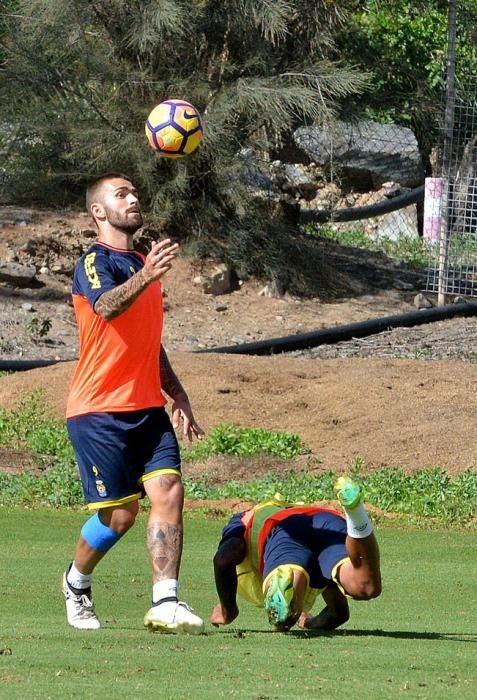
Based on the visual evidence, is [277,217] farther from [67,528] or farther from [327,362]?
[67,528]

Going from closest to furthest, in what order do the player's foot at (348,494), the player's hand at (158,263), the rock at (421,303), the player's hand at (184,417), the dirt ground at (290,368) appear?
the player's foot at (348,494) < the player's hand at (158,263) < the player's hand at (184,417) < the dirt ground at (290,368) < the rock at (421,303)

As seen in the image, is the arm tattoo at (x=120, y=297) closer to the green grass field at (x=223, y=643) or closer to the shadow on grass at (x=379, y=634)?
the green grass field at (x=223, y=643)

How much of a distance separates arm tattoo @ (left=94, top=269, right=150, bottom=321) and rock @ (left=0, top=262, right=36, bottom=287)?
1229cm

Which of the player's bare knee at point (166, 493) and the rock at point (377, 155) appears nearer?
the player's bare knee at point (166, 493)

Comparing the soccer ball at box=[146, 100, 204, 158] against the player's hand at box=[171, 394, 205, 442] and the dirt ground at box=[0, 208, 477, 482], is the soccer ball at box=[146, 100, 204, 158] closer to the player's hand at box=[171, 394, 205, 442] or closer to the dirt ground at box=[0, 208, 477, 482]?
the player's hand at box=[171, 394, 205, 442]

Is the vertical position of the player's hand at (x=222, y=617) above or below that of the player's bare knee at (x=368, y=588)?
below

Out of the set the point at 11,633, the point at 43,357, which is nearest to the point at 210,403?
the point at 43,357

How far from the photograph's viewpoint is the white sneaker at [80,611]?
20.7 ft

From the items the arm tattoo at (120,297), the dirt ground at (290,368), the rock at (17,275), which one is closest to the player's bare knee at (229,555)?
the arm tattoo at (120,297)

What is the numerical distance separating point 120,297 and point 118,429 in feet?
2.10

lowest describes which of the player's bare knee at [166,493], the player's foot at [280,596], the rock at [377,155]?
the player's foot at [280,596]

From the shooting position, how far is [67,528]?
10.2 metres

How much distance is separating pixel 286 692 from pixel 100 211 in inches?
115

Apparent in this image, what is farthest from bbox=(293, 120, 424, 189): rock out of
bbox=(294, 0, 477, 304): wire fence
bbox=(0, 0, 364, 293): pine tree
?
bbox=(0, 0, 364, 293): pine tree
